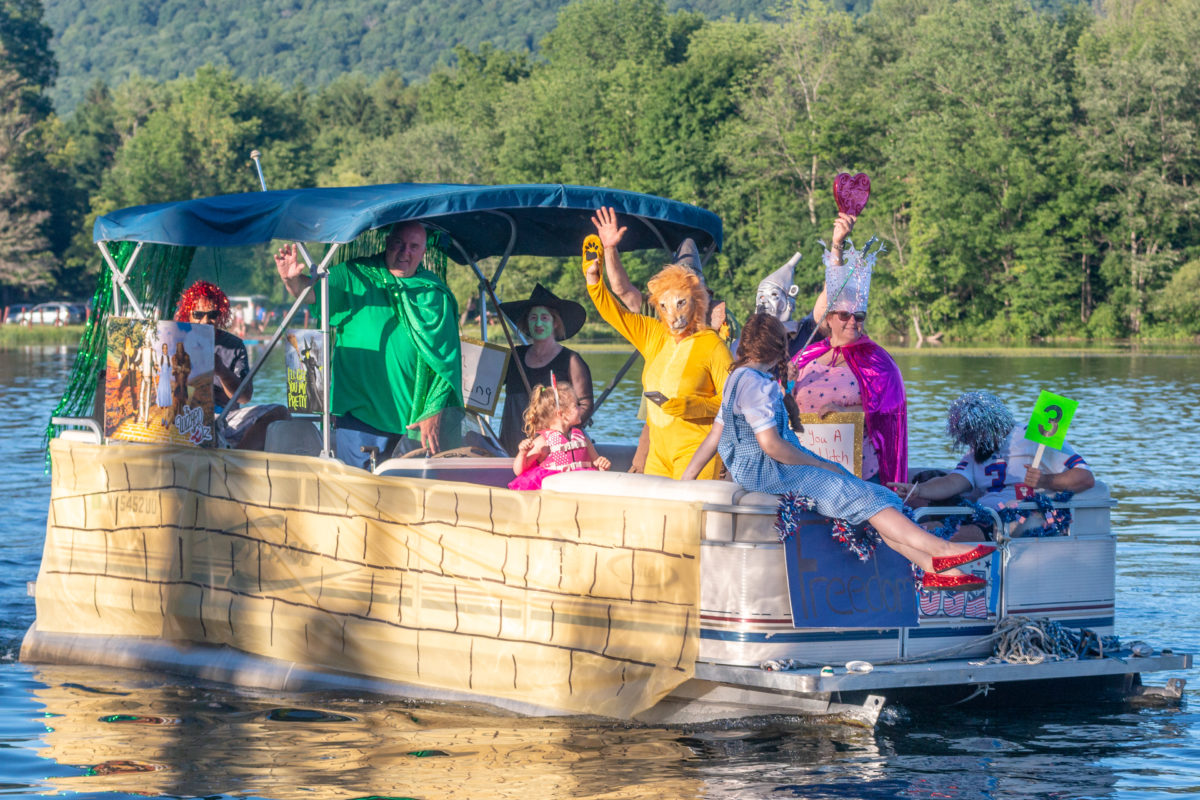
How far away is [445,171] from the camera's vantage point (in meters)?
75.4

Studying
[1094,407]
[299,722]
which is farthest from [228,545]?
[1094,407]

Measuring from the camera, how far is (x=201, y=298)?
9266mm

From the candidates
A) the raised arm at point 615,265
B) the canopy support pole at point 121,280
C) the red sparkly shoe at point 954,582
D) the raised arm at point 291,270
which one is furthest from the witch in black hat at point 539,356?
the red sparkly shoe at point 954,582

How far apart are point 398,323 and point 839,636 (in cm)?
324

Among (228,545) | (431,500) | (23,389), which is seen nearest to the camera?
(431,500)

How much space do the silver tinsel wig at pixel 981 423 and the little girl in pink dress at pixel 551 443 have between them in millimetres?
1730

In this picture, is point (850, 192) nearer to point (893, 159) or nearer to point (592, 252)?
point (592, 252)

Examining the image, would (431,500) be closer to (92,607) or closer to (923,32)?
(92,607)

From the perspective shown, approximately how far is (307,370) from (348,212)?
0.99m

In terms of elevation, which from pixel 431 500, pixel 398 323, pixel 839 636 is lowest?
pixel 839 636

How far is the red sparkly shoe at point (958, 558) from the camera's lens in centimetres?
659

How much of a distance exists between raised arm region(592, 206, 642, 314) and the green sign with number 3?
1991 millimetres

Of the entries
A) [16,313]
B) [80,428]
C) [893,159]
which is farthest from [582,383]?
[16,313]

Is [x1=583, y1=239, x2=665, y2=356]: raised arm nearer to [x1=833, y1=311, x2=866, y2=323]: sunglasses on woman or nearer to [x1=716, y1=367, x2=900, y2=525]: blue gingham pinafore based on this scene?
[x1=833, y1=311, x2=866, y2=323]: sunglasses on woman
